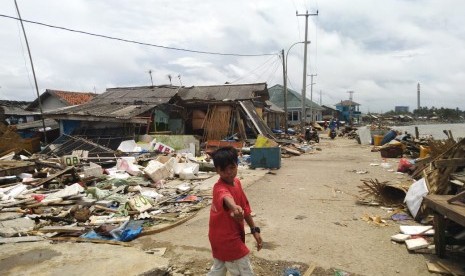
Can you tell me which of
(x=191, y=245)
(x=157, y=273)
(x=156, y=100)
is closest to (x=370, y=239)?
(x=191, y=245)

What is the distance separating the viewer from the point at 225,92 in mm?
25922

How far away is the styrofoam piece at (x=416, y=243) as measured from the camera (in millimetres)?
4754

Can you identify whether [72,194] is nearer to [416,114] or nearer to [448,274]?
[448,274]

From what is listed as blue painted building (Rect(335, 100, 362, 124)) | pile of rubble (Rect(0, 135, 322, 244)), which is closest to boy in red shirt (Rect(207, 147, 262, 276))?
pile of rubble (Rect(0, 135, 322, 244))

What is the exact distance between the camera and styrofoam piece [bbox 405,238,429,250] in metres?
4.75

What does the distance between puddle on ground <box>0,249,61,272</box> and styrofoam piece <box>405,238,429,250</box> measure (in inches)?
184

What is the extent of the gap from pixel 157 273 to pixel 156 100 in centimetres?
1821

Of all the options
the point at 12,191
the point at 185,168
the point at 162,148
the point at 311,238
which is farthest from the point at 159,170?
the point at 311,238

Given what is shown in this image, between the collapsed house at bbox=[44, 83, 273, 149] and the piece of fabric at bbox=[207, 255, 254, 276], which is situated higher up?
→ the collapsed house at bbox=[44, 83, 273, 149]

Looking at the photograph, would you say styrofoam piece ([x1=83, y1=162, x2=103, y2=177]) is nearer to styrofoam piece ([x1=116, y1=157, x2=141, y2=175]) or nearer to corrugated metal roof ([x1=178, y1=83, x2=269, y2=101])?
styrofoam piece ([x1=116, y1=157, x2=141, y2=175])

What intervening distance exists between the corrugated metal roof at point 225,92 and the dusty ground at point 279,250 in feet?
56.9

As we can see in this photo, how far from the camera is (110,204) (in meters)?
7.69

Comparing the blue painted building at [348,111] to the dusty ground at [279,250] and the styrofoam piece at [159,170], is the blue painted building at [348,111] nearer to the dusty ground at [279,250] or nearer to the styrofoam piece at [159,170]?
the styrofoam piece at [159,170]

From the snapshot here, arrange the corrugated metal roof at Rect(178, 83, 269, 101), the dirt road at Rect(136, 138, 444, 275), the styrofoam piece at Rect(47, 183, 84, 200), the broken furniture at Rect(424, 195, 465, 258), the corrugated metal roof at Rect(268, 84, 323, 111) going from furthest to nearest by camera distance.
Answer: the corrugated metal roof at Rect(268, 84, 323, 111)
the corrugated metal roof at Rect(178, 83, 269, 101)
the styrofoam piece at Rect(47, 183, 84, 200)
the dirt road at Rect(136, 138, 444, 275)
the broken furniture at Rect(424, 195, 465, 258)
